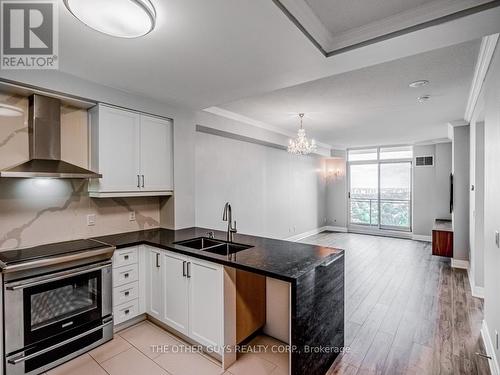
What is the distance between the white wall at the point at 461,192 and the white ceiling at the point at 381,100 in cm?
41

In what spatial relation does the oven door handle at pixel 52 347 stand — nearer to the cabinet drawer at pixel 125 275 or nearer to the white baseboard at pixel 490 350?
the cabinet drawer at pixel 125 275

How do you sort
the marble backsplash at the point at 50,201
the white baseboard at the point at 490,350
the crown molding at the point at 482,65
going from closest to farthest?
the white baseboard at the point at 490,350 → the crown molding at the point at 482,65 → the marble backsplash at the point at 50,201

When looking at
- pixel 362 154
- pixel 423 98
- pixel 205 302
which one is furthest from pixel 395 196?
pixel 205 302

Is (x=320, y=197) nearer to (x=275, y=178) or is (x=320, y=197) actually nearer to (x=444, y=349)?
(x=275, y=178)

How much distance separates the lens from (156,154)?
3.32 metres

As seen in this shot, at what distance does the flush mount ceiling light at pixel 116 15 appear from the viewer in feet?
4.63

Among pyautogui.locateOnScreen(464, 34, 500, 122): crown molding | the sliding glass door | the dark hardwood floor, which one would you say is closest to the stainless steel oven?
the dark hardwood floor

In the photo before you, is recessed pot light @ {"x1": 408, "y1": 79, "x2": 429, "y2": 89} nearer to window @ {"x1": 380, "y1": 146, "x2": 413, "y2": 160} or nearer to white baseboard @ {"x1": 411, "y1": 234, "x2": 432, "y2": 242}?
window @ {"x1": 380, "y1": 146, "x2": 413, "y2": 160}

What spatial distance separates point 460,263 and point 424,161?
3.37 meters

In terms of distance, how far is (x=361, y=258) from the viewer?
5.49 meters

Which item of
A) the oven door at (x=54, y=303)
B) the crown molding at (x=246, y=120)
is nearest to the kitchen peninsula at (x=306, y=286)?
the oven door at (x=54, y=303)

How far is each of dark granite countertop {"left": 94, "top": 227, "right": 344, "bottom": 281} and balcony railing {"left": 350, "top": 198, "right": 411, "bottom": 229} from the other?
6458 millimetres

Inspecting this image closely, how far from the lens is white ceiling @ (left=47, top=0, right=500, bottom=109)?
5.44ft

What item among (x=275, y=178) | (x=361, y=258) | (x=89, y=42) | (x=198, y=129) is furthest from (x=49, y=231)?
(x=361, y=258)
